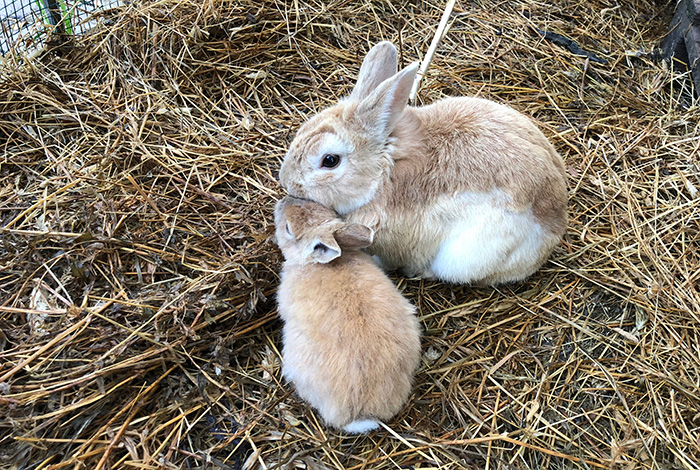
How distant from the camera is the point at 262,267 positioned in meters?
2.97

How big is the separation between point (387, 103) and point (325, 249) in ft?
2.65

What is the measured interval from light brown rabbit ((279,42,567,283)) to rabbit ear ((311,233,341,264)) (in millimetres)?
394

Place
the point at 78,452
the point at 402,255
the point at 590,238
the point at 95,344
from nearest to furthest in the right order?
the point at 78,452 < the point at 95,344 < the point at 402,255 < the point at 590,238

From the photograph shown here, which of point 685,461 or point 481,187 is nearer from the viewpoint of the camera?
point 685,461

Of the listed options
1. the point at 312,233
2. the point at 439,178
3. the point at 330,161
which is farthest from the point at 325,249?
the point at 439,178

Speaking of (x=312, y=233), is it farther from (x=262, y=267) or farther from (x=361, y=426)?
(x=361, y=426)

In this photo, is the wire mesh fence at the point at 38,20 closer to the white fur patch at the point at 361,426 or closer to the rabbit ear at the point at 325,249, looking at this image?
the rabbit ear at the point at 325,249

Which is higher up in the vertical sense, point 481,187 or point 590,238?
point 481,187

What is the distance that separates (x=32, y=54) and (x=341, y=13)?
2.40 meters

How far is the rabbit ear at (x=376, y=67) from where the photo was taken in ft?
9.53

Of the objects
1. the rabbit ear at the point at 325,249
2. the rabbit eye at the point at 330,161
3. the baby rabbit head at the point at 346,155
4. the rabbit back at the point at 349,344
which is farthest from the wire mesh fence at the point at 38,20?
the rabbit back at the point at 349,344

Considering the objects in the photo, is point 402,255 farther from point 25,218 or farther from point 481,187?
point 25,218

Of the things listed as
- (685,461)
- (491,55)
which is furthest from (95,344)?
(491,55)

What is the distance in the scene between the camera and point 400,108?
2695 mm
